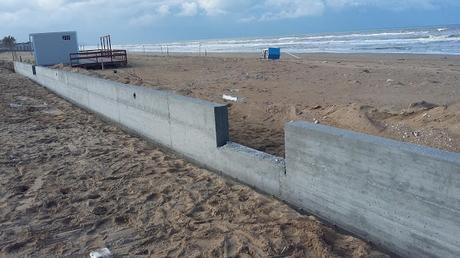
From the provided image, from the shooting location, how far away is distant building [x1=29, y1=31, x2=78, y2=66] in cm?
3488

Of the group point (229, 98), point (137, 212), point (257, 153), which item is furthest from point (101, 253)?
point (229, 98)

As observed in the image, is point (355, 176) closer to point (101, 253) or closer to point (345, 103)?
point (101, 253)

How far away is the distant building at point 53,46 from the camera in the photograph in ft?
114

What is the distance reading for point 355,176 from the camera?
14.7 ft

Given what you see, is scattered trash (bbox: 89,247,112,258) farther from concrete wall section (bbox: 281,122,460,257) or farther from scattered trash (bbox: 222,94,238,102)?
scattered trash (bbox: 222,94,238,102)

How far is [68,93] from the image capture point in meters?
16.2

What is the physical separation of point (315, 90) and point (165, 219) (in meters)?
9.79

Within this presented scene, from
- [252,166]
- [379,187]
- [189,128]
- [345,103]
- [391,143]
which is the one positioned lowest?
[252,166]

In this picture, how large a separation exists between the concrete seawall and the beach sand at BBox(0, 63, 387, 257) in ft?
0.73

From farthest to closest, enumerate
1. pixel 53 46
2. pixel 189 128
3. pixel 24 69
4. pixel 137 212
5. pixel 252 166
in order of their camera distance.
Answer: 1. pixel 53 46
2. pixel 24 69
3. pixel 189 128
4. pixel 252 166
5. pixel 137 212

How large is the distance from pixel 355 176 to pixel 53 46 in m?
36.1

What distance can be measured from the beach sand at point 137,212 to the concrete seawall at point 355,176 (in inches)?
8.7

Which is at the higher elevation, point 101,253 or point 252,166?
Answer: point 252,166

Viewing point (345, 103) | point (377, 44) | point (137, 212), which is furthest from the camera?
point (377, 44)
